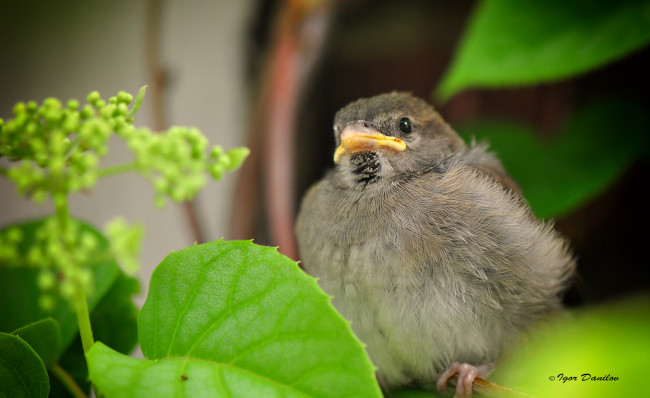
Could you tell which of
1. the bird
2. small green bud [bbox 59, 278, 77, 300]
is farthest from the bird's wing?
small green bud [bbox 59, 278, 77, 300]

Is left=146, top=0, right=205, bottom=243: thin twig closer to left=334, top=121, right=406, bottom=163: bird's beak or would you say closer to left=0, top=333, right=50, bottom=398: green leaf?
left=334, top=121, right=406, bottom=163: bird's beak

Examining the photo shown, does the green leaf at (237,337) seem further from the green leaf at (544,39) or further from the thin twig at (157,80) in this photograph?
the thin twig at (157,80)

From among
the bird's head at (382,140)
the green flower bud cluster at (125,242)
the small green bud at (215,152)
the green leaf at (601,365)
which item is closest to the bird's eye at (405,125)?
the bird's head at (382,140)

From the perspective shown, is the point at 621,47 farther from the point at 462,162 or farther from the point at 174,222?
the point at 174,222

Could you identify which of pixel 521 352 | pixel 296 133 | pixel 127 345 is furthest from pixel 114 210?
pixel 521 352

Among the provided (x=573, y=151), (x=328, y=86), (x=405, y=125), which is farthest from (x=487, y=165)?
(x=328, y=86)

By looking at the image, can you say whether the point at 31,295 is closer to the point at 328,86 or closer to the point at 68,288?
the point at 68,288
